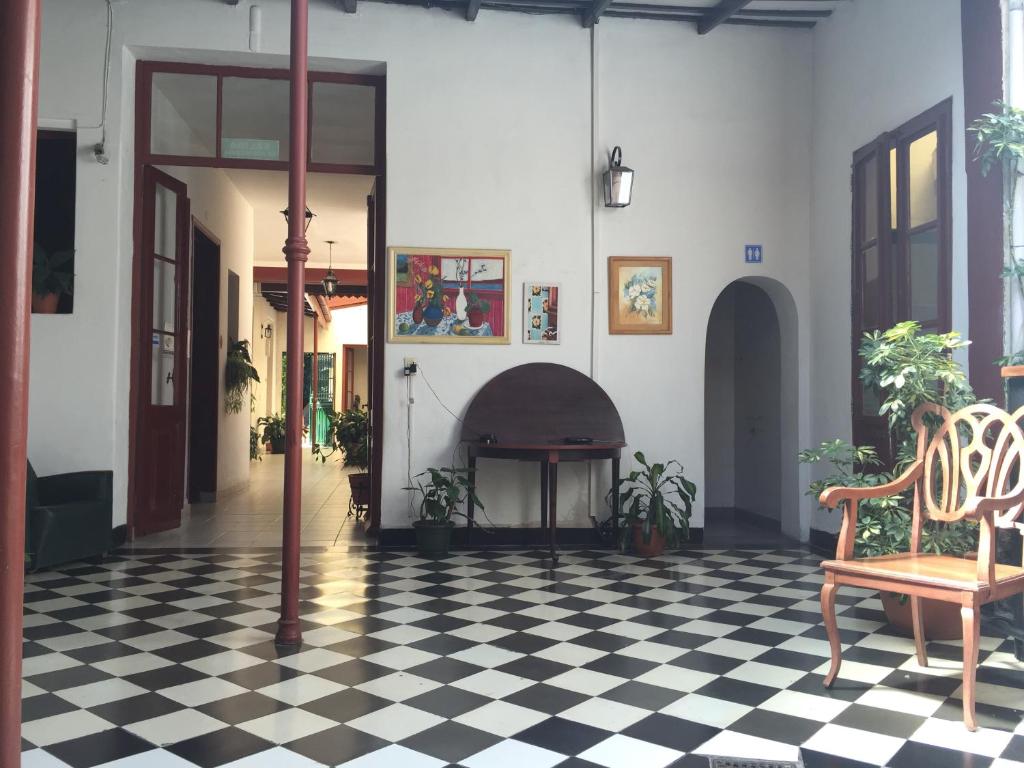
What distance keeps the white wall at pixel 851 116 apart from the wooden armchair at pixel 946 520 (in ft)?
4.25

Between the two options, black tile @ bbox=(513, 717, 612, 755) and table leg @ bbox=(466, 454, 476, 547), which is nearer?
black tile @ bbox=(513, 717, 612, 755)

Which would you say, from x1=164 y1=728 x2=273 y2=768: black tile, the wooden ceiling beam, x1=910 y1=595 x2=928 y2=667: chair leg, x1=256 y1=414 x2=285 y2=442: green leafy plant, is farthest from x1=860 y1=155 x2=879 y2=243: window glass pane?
x1=256 y1=414 x2=285 y2=442: green leafy plant

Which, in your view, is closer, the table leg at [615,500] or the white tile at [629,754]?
the white tile at [629,754]

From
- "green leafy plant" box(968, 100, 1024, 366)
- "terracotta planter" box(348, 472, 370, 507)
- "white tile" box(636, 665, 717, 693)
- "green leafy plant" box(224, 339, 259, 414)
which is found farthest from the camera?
"green leafy plant" box(224, 339, 259, 414)

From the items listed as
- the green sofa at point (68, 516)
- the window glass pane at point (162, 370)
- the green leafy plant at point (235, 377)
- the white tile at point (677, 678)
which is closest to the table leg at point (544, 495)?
the white tile at point (677, 678)

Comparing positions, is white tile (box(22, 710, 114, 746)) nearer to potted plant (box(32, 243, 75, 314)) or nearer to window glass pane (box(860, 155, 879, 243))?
potted plant (box(32, 243, 75, 314))

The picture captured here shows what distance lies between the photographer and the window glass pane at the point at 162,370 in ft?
23.3

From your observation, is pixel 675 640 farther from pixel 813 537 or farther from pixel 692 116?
pixel 692 116

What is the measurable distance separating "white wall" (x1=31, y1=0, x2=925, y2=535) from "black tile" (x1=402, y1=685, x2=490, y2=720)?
3.41 metres

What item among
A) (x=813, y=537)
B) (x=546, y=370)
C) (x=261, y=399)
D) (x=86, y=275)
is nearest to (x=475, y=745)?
(x=546, y=370)

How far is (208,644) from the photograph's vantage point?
3963mm

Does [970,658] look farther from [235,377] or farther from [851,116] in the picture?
[235,377]

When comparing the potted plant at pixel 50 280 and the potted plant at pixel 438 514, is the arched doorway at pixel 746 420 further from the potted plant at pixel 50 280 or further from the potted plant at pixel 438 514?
the potted plant at pixel 50 280

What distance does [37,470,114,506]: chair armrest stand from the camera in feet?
19.7
